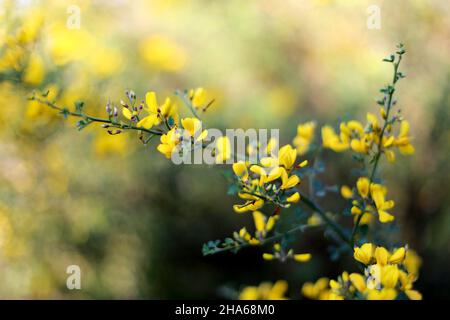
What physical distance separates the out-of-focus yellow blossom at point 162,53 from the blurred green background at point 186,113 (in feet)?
0.06

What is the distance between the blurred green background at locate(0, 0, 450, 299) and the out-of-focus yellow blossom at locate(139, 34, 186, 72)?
0.02 meters

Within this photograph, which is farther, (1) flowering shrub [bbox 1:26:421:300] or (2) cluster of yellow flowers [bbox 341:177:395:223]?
(2) cluster of yellow flowers [bbox 341:177:395:223]

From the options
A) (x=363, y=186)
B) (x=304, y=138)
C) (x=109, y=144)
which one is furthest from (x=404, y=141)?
(x=109, y=144)

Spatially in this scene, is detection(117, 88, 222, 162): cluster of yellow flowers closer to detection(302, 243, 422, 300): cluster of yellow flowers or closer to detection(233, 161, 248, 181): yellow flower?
detection(233, 161, 248, 181): yellow flower

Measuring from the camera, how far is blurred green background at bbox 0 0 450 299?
2.33 m

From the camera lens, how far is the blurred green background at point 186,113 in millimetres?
2332

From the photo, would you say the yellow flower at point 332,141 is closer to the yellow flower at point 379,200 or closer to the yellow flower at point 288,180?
the yellow flower at point 379,200

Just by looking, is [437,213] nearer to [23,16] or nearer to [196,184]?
[196,184]

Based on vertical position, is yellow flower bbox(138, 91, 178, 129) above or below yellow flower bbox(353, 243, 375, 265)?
above

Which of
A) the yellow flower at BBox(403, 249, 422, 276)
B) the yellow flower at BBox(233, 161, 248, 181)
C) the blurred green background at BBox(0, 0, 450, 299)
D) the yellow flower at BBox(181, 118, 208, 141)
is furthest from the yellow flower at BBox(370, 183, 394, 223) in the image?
the blurred green background at BBox(0, 0, 450, 299)

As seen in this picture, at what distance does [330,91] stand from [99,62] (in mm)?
1791

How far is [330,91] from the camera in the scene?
354cm

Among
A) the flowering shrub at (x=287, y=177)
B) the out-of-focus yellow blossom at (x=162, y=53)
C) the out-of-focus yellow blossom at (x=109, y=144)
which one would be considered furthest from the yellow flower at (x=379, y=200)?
the out-of-focus yellow blossom at (x=162, y=53)

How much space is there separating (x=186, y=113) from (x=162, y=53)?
2.47 ft
